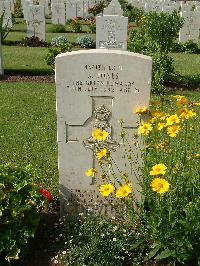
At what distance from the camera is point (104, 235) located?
3.43 meters

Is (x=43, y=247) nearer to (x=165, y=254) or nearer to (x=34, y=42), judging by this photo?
(x=165, y=254)

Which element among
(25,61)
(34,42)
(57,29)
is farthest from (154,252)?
(57,29)

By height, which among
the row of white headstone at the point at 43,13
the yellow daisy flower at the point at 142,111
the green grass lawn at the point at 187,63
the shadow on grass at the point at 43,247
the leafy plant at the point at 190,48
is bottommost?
the shadow on grass at the point at 43,247

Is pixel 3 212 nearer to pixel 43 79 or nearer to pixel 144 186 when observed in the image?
pixel 144 186

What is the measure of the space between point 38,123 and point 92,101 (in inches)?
141

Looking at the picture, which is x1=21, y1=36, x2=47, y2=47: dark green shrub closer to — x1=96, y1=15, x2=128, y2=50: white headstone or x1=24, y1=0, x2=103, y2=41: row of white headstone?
x1=24, y1=0, x2=103, y2=41: row of white headstone

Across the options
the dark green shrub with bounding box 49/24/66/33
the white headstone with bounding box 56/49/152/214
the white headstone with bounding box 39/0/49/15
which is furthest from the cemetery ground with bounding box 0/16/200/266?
the white headstone with bounding box 39/0/49/15

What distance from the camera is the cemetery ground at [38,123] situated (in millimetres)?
3629

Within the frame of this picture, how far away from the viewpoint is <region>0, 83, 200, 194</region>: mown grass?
542 cm

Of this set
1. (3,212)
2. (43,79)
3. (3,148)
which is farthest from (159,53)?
(3,212)

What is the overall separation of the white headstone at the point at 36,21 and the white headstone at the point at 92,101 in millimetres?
11157

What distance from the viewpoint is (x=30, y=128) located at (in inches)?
263

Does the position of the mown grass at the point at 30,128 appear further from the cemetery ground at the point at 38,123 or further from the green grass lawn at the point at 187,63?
the green grass lawn at the point at 187,63

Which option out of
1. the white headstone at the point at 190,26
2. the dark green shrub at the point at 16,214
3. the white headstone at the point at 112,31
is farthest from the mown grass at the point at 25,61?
the dark green shrub at the point at 16,214
